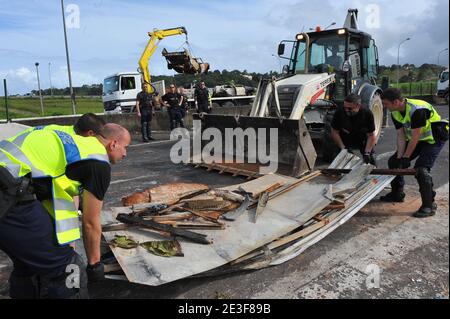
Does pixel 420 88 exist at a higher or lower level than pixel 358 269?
higher

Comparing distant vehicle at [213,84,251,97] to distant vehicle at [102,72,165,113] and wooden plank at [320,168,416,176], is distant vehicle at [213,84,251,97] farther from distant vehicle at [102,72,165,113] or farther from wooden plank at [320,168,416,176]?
wooden plank at [320,168,416,176]

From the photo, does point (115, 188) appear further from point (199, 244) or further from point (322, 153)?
point (322, 153)

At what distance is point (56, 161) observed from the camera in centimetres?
207

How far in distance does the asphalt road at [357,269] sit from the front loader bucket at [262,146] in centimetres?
149

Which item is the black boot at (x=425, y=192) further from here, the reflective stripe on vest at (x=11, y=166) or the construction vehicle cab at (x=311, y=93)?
the reflective stripe on vest at (x=11, y=166)

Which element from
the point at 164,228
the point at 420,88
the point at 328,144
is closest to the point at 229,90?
the point at 328,144

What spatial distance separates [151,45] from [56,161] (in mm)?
13835

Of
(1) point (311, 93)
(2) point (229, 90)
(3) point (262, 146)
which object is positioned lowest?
(3) point (262, 146)

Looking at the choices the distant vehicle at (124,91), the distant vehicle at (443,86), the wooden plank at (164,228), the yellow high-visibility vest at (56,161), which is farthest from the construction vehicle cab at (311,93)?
the distant vehicle at (443,86)

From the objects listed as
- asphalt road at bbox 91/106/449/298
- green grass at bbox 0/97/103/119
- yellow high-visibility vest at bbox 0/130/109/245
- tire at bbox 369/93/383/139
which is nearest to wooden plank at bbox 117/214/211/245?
asphalt road at bbox 91/106/449/298

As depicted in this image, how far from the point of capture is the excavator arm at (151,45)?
15.0m

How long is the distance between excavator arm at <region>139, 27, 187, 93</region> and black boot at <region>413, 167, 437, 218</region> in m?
11.8

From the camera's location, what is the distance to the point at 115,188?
6211mm

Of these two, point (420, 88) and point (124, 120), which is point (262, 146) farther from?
point (420, 88)
